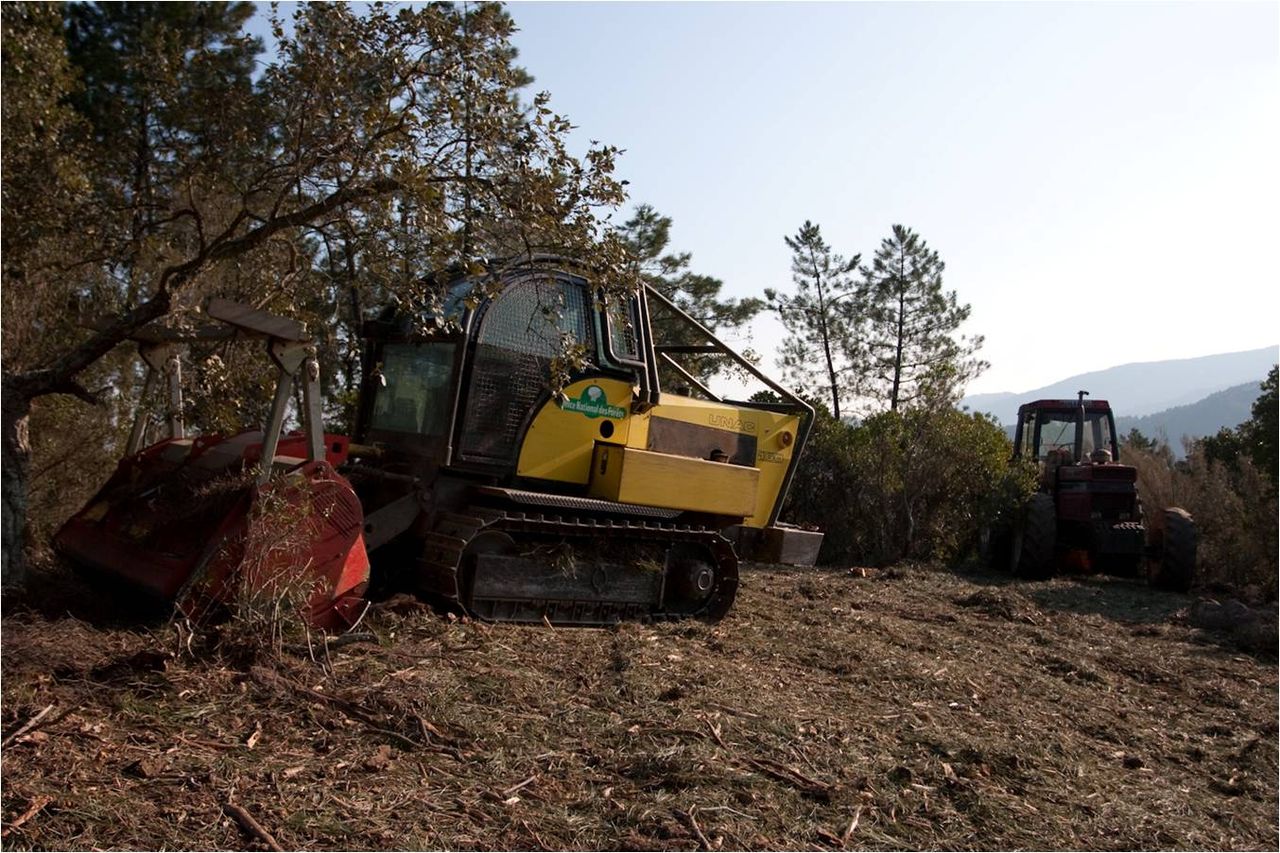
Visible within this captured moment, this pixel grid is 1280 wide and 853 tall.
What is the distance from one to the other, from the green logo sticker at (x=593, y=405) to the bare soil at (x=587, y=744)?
1.54m

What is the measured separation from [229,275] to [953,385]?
10516mm

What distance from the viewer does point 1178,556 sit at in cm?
1327

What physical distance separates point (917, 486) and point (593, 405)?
31.0 feet

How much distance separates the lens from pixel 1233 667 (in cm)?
823

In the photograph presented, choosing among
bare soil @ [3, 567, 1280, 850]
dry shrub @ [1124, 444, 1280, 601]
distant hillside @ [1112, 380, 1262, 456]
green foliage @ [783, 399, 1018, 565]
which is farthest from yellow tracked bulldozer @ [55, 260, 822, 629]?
distant hillside @ [1112, 380, 1262, 456]

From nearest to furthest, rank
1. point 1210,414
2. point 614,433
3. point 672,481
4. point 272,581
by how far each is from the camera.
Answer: point 272,581, point 614,433, point 672,481, point 1210,414

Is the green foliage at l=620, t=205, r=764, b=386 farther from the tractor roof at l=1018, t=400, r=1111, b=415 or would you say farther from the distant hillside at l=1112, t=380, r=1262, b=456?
the distant hillside at l=1112, t=380, r=1262, b=456

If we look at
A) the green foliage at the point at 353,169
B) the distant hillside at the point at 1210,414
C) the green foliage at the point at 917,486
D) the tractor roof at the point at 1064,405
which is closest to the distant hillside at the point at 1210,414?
the distant hillside at the point at 1210,414

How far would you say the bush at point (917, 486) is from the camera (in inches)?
612

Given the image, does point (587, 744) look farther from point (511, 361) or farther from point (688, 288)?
point (688, 288)

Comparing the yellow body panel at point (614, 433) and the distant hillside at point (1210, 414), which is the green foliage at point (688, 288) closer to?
the yellow body panel at point (614, 433)

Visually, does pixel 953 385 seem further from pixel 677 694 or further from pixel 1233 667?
pixel 677 694

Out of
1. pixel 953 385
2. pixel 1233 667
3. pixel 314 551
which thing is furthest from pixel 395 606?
pixel 953 385

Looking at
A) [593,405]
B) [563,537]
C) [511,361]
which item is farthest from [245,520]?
[593,405]
